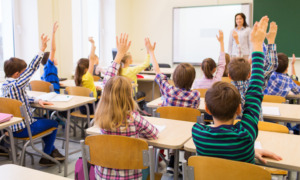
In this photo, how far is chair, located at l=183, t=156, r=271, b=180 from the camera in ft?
4.16

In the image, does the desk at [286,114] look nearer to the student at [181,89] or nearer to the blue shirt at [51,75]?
the student at [181,89]

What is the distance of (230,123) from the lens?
152cm

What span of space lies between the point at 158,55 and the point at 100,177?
6168 millimetres

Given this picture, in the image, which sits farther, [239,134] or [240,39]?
[240,39]

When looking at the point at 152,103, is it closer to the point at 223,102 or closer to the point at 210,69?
the point at 210,69

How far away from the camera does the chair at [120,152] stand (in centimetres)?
164

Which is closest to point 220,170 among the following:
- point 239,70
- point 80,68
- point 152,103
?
point 239,70

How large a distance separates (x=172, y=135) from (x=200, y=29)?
568 cm

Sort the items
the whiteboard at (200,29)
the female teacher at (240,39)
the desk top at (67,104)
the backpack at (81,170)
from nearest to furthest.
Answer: the backpack at (81,170) → the desk top at (67,104) → the female teacher at (240,39) → the whiteboard at (200,29)

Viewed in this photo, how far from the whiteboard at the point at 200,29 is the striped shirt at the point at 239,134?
18.5ft

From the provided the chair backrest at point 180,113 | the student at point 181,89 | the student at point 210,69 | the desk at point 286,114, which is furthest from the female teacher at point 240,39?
the chair backrest at point 180,113

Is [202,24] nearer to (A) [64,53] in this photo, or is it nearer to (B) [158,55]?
(B) [158,55]

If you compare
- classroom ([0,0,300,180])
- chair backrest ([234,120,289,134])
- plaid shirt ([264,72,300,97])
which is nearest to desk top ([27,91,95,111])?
classroom ([0,0,300,180])

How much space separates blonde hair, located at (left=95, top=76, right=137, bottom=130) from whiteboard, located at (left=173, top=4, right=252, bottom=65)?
18.6 ft
